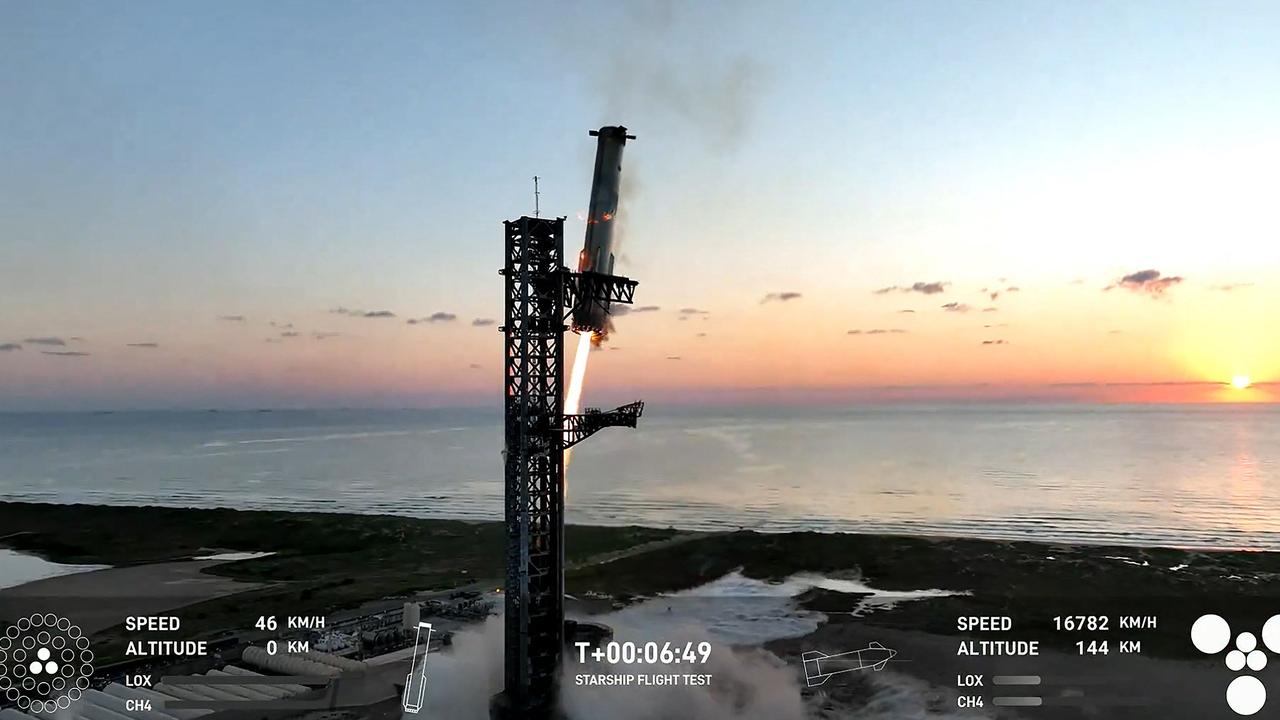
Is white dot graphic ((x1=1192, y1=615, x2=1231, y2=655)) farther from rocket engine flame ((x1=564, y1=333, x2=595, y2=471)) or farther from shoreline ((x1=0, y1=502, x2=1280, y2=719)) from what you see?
rocket engine flame ((x1=564, y1=333, x2=595, y2=471))

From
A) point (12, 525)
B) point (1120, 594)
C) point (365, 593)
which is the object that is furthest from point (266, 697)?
point (12, 525)

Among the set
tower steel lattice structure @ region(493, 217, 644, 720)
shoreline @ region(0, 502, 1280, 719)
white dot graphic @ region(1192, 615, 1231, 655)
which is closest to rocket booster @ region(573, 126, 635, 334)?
tower steel lattice structure @ region(493, 217, 644, 720)

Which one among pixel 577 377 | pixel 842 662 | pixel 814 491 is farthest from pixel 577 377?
pixel 814 491

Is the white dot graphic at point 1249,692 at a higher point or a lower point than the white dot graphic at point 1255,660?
lower

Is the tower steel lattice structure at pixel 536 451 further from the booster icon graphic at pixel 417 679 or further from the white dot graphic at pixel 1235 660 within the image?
the white dot graphic at pixel 1235 660

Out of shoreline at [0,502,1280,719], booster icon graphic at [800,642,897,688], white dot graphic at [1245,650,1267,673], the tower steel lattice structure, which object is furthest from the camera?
shoreline at [0,502,1280,719]

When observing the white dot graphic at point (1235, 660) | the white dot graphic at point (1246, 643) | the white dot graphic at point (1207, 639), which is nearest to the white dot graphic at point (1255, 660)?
the white dot graphic at point (1246, 643)

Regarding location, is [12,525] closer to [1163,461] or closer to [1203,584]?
[1203,584]
